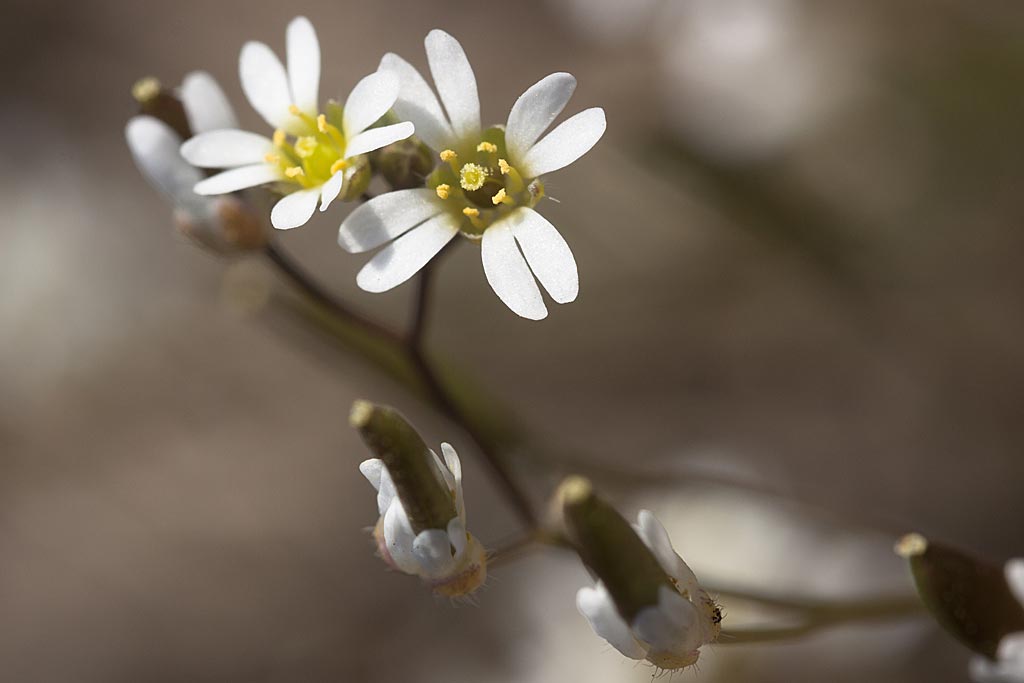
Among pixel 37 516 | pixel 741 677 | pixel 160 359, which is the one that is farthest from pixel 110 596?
pixel 741 677

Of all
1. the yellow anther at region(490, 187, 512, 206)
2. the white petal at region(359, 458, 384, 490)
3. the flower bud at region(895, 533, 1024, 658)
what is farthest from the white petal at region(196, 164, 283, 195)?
the flower bud at region(895, 533, 1024, 658)

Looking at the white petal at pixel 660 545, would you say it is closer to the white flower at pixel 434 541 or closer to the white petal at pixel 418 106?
the white flower at pixel 434 541

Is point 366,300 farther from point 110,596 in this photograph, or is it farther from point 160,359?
point 110,596

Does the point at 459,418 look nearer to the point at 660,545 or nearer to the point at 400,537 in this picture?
the point at 400,537

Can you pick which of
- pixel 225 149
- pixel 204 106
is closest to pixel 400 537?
pixel 225 149

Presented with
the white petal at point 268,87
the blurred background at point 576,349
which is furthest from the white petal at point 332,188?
the blurred background at point 576,349

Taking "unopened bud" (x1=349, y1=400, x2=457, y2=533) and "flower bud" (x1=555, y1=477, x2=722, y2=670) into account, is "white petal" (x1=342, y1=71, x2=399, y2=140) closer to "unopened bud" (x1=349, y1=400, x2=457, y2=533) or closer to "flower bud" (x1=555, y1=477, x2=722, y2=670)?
"unopened bud" (x1=349, y1=400, x2=457, y2=533)
